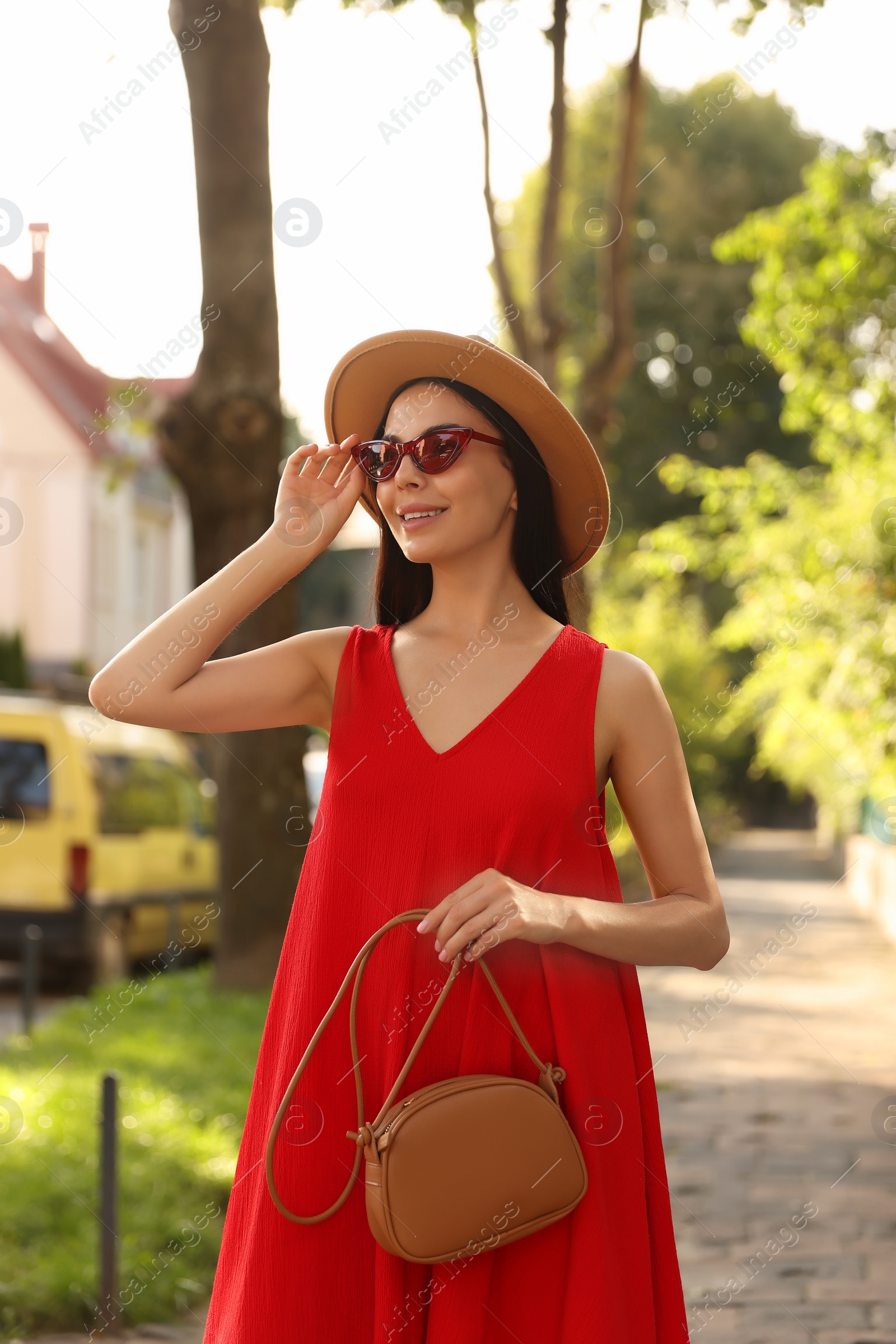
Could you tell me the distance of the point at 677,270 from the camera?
3466 centimetres

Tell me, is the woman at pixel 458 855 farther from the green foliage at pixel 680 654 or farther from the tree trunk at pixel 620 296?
the green foliage at pixel 680 654

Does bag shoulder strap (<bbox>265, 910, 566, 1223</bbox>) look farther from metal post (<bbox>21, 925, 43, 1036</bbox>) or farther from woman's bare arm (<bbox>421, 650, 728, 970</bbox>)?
metal post (<bbox>21, 925, 43, 1036</bbox>)

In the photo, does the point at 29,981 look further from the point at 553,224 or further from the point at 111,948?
the point at 553,224

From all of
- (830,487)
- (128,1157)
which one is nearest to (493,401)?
(128,1157)

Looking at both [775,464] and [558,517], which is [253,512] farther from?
[775,464]

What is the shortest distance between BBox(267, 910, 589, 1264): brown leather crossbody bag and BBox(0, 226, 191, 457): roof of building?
27547 millimetres

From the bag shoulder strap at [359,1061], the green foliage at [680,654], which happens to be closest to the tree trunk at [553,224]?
the green foliage at [680,654]

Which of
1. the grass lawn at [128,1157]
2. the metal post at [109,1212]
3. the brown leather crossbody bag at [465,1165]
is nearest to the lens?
the brown leather crossbody bag at [465,1165]

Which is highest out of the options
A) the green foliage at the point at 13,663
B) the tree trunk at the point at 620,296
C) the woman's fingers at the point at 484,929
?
the tree trunk at the point at 620,296

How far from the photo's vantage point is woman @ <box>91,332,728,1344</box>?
1938mm

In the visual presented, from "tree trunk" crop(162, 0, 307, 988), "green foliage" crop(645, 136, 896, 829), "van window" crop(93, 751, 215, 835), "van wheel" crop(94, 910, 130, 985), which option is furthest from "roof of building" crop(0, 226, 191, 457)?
"tree trunk" crop(162, 0, 307, 988)

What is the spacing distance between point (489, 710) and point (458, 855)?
0.72 feet

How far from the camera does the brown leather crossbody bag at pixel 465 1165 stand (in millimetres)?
1814

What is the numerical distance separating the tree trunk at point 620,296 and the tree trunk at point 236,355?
4.98m
